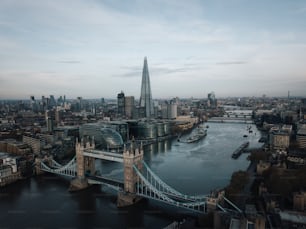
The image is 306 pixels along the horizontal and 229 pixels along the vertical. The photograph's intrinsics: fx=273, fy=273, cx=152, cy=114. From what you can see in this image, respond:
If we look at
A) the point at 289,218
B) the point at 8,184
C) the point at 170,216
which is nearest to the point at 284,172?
the point at 289,218

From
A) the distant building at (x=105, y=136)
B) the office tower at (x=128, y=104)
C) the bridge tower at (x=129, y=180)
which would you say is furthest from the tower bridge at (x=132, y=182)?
the office tower at (x=128, y=104)

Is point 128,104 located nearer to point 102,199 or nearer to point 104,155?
point 104,155

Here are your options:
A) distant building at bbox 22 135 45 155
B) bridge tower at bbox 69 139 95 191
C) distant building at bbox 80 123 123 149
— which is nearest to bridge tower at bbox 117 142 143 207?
bridge tower at bbox 69 139 95 191

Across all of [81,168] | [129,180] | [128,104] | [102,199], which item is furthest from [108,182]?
[128,104]

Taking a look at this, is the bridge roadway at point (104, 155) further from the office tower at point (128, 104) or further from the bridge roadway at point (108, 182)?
the office tower at point (128, 104)

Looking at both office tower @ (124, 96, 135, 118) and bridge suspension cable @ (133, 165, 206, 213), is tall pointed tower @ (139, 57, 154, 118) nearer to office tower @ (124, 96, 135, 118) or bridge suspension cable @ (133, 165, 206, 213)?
office tower @ (124, 96, 135, 118)
